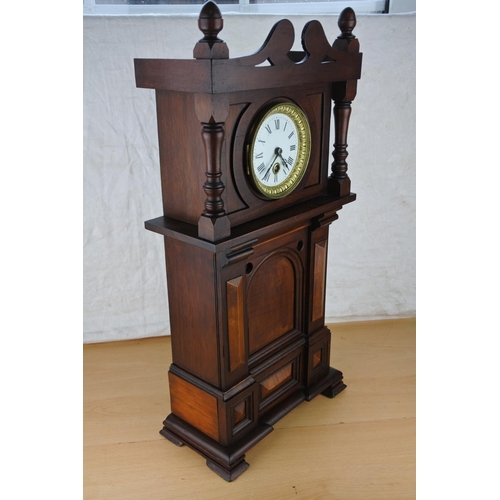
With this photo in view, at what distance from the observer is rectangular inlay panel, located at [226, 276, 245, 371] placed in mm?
1471

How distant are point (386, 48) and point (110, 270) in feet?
4.38

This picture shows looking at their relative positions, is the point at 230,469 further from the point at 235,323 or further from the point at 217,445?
the point at 235,323

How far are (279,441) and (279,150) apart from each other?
89cm

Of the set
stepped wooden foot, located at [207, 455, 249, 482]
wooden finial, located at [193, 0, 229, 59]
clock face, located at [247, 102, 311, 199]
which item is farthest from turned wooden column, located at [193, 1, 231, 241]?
stepped wooden foot, located at [207, 455, 249, 482]

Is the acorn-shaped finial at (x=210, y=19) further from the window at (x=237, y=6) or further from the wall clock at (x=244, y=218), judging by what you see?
the window at (x=237, y=6)

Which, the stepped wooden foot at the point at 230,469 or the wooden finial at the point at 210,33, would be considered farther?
the stepped wooden foot at the point at 230,469

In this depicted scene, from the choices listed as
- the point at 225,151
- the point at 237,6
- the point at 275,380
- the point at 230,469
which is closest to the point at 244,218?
the point at 225,151

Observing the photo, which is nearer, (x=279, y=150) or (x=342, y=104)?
(x=279, y=150)

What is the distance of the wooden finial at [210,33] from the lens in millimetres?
1162

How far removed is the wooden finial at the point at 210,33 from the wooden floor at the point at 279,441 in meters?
1.13

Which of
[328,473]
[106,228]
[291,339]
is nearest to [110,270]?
[106,228]

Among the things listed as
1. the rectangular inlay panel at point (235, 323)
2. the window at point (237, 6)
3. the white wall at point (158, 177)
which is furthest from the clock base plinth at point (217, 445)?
the window at point (237, 6)

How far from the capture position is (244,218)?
57.1 inches

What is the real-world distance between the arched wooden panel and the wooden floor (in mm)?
315
